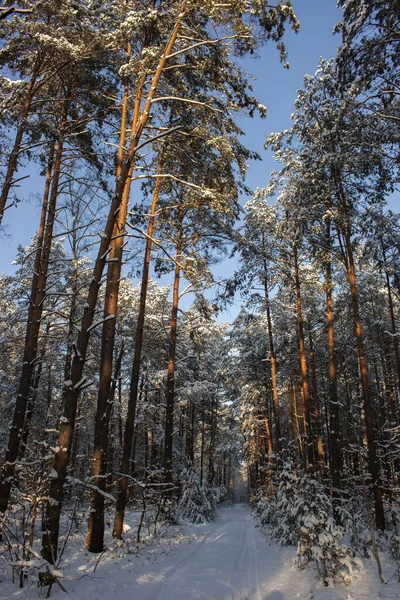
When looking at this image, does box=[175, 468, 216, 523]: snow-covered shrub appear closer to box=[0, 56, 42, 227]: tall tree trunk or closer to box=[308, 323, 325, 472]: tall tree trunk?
box=[308, 323, 325, 472]: tall tree trunk

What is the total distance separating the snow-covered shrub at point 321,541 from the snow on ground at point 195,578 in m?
0.27

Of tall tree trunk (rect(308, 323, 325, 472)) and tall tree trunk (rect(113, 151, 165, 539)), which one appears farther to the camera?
tall tree trunk (rect(308, 323, 325, 472))

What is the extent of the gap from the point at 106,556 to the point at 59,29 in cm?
1287

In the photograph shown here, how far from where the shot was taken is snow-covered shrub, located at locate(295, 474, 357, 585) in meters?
6.79

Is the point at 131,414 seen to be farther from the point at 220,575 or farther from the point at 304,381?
the point at 304,381

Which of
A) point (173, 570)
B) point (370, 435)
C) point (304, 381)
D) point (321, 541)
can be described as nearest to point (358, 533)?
point (321, 541)

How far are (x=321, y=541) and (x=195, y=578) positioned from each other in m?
2.68

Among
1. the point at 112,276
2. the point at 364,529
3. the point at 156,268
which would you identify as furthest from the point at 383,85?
the point at 364,529

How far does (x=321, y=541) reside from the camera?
685 centimetres

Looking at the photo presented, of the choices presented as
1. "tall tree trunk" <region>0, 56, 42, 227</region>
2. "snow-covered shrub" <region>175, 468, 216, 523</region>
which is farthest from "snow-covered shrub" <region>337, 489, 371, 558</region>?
"tall tree trunk" <region>0, 56, 42, 227</region>

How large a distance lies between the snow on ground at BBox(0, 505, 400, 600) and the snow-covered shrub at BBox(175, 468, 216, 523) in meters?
7.22

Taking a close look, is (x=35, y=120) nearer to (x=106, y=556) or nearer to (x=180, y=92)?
(x=180, y=92)

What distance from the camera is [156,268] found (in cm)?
1523

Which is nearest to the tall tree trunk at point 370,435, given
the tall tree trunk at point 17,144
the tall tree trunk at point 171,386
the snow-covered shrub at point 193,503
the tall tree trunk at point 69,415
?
the tall tree trunk at point 171,386
